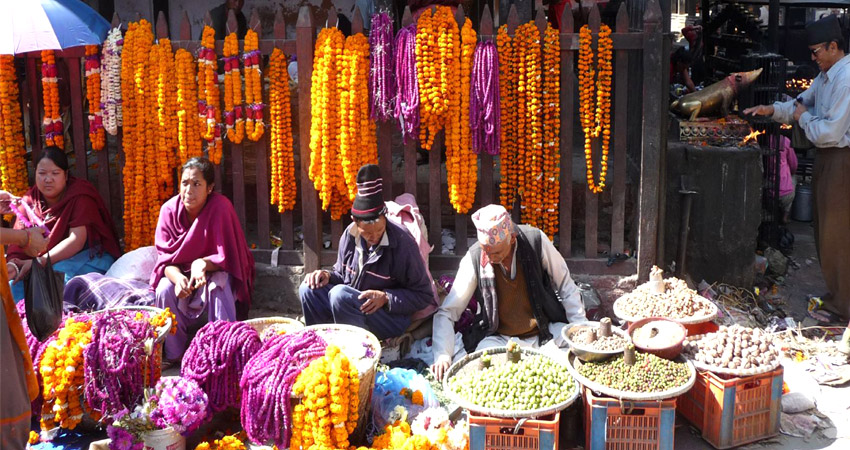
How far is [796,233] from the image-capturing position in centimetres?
831

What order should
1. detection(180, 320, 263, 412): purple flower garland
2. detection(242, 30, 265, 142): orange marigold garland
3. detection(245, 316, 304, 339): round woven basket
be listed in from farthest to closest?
detection(242, 30, 265, 142): orange marigold garland < detection(245, 316, 304, 339): round woven basket < detection(180, 320, 263, 412): purple flower garland

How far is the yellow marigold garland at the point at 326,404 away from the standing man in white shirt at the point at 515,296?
963 mm

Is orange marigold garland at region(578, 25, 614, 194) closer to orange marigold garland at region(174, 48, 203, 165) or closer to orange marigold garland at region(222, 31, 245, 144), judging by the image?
orange marigold garland at region(222, 31, 245, 144)

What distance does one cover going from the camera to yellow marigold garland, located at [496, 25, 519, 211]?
559 cm

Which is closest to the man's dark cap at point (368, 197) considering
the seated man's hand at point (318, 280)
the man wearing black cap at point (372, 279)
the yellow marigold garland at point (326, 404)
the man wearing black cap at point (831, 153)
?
the man wearing black cap at point (372, 279)

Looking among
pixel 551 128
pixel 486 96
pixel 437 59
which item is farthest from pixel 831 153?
pixel 437 59

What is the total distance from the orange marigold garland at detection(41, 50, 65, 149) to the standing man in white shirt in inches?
→ 137

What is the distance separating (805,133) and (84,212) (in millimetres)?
5549

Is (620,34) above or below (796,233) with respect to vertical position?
above

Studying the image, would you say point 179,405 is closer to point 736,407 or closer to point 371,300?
point 371,300

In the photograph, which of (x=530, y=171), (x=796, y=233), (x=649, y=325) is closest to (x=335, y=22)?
(x=530, y=171)

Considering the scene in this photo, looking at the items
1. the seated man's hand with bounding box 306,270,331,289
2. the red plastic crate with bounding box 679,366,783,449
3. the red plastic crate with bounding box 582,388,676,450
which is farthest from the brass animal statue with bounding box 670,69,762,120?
the seated man's hand with bounding box 306,270,331,289

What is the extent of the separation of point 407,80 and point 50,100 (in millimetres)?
2872

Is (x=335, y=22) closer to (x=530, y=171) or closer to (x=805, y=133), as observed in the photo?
(x=530, y=171)
